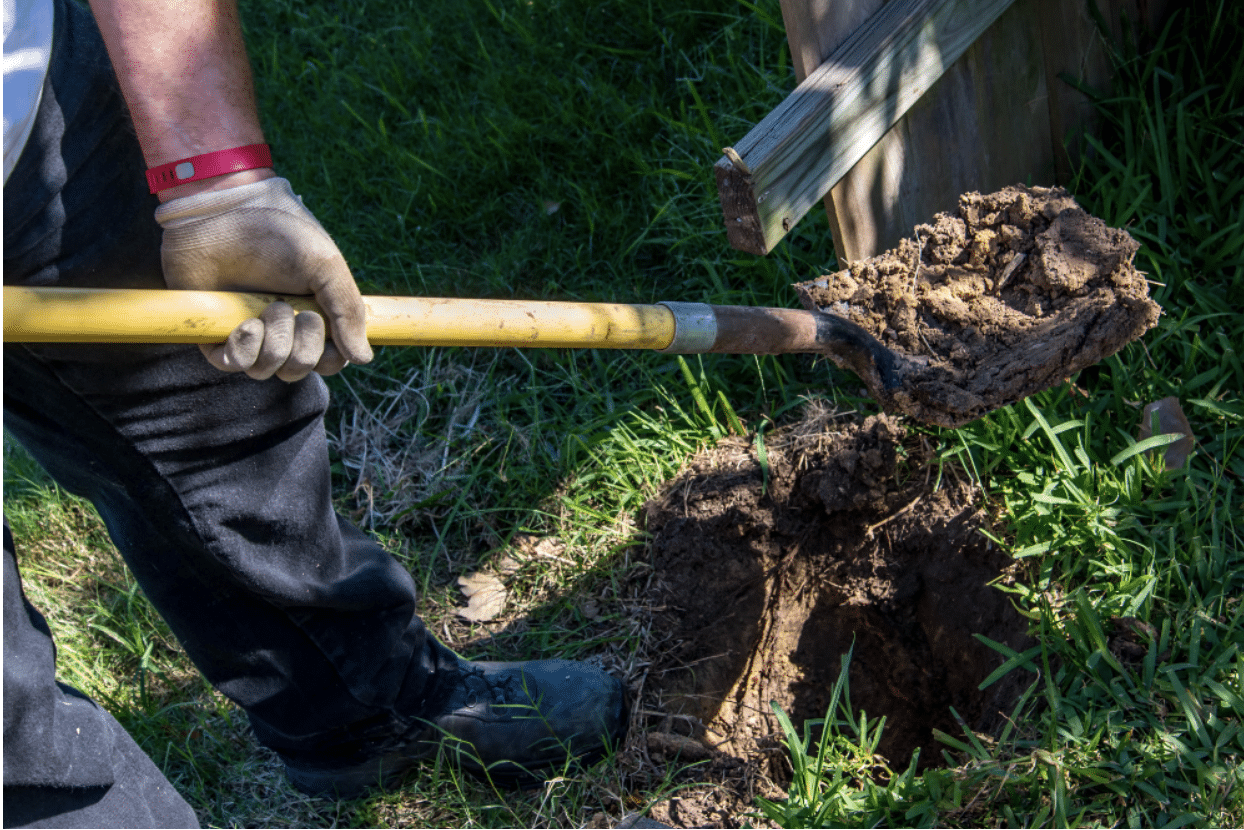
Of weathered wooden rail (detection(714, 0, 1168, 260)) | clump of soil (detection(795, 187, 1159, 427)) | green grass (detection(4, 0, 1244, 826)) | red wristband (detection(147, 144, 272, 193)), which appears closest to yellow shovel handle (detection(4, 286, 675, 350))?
red wristband (detection(147, 144, 272, 193))

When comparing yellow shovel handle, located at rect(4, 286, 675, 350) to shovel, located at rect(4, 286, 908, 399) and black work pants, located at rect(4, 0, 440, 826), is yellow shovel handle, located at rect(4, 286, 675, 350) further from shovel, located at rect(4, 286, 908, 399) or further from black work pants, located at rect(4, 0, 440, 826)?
black work pants, located at rect(4, 0, 440, 826)

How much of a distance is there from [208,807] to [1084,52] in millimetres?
3102

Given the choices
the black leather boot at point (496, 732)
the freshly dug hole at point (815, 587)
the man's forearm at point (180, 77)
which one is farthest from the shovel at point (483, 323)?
the black leather boot at point (496, 732)

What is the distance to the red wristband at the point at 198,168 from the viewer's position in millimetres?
1441

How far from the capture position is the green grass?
1849 millimetres

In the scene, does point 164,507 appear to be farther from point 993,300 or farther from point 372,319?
point 993,300

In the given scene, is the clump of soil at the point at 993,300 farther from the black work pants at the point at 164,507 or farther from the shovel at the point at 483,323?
the black work pants at the point at 164,507

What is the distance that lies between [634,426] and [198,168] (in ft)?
4.83

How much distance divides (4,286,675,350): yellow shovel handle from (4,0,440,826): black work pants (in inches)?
11.4

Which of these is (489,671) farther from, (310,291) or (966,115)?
(966,115)

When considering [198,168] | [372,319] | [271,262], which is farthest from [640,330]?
[198,168]

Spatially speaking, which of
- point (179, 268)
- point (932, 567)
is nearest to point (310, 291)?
point (179, 268)

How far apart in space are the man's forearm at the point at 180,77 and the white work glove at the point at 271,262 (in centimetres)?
4

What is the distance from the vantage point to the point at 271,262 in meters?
1.48
